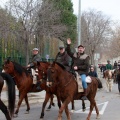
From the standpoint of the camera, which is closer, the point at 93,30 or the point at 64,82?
the point at 64,82

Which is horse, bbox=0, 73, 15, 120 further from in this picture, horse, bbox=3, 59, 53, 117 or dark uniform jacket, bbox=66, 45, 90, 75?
dark uniform jacket, bbox=66, 45, 90, 75

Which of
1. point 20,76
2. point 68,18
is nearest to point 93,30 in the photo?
point 68,18

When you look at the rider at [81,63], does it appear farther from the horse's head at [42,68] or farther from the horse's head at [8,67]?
the horse's head at [8,67]

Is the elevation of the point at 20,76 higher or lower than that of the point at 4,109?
higher

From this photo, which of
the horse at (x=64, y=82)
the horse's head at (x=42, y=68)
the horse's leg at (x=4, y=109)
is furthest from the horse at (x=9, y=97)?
the horse at (x=64, y=82)

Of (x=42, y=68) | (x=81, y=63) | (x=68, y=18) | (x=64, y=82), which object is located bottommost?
(x=64, y=82)

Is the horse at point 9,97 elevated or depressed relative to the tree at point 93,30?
depressed

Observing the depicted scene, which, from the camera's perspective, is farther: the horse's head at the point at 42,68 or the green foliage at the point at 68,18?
the green foliage at the point at 68,18

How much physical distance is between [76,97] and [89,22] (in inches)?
1671

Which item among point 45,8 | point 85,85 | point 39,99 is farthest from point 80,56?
point 45,8

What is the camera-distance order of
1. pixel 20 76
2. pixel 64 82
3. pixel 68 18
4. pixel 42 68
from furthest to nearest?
pixel 68 18 → pixel 20 76 → pixel 42 68 → pixel 64 82

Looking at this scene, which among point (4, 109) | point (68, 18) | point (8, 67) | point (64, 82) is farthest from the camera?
point (68, 18)

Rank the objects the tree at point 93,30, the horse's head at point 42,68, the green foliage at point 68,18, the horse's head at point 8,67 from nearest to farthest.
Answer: the horse's head at point 42,68 < the horse's head at point 8,67 < the green foliage at point 68,18 < the tree at point 93,30

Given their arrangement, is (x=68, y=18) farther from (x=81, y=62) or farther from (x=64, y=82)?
(x=64, y=82)
